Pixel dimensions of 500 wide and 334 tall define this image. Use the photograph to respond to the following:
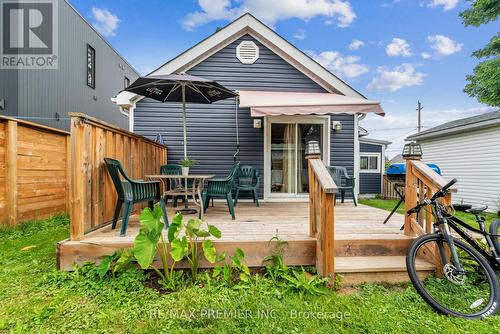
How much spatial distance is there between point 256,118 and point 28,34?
7.50 meters

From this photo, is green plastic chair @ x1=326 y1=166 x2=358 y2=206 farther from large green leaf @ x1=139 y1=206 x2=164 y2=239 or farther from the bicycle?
large green leaf @ x1=139 y1=206 x2=164 y2=239

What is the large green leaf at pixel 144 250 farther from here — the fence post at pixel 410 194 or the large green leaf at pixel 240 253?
the fence post at pixel 410 194

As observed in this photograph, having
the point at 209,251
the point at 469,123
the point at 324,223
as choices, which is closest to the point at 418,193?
the point at 324,223

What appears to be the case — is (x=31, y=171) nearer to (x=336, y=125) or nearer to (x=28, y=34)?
(x=28, y=34)

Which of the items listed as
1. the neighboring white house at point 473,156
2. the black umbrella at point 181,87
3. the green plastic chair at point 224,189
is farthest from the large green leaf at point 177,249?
the neighboring white house at point 473,156

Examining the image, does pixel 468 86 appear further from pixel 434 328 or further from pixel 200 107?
pixel 434 328

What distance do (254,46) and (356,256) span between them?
518cm

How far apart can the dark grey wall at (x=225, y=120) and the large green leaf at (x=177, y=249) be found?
379cm

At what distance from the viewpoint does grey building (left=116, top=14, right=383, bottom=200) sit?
586 centimetres

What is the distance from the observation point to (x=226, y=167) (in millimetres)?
6004

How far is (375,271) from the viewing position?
2.46m

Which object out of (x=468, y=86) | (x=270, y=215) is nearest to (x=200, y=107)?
(x=270, y=215)

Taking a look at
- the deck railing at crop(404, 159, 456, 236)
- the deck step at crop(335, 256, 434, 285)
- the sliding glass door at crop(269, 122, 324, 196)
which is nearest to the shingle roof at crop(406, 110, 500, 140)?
the sliding glass door at crop(269, 122, 324, 196)

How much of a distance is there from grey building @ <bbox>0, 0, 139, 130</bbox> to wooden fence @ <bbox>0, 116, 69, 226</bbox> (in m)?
3.57
